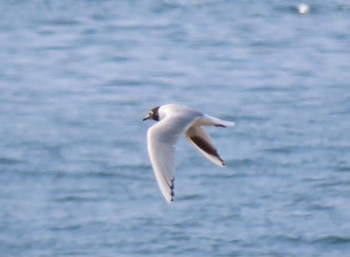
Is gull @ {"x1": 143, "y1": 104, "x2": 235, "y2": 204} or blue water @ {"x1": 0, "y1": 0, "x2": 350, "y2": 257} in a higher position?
gull @ {"x1": 143, "y1": 104, "x2": 235, "y2": 204}

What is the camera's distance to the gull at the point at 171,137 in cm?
423

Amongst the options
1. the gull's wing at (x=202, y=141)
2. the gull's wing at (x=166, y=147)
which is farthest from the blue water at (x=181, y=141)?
the gull's wing at (x=166, y=147)

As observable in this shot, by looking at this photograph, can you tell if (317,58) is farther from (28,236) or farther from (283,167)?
(28,236)

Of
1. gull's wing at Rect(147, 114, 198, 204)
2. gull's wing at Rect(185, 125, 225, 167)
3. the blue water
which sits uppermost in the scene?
gull's wing at Rect(147, 114, 198, 204)

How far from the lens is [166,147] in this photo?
4328mm

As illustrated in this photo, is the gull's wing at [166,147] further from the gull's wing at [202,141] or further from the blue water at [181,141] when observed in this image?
the blue water at [181,141]

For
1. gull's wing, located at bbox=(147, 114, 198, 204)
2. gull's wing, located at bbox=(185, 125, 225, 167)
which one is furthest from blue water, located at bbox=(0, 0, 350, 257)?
gull's wing, located at bbox=(147, 114, 198, 204)

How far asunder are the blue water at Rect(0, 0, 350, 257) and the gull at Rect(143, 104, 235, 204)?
132 centimetres

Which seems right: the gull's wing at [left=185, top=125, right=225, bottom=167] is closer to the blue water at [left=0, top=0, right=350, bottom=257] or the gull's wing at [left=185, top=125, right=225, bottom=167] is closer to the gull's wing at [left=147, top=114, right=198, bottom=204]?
the gull's wing at [left=147, top=114, right=198, bottom=204]

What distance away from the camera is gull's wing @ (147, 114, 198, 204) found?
4.21 metres

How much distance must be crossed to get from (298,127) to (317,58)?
1.50 metres

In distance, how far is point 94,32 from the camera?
9.67m

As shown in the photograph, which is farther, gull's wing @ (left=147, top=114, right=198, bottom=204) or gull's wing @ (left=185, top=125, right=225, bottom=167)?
gull's wing @ (left=185, top=125, right=225, bottom=167)

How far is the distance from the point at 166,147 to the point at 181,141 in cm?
312
